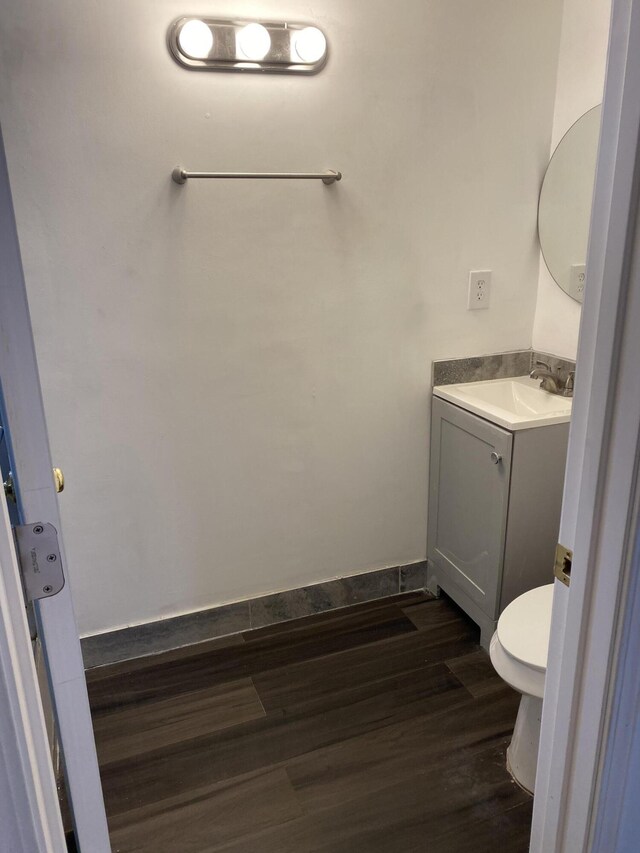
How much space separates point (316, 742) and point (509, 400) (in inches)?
54.3

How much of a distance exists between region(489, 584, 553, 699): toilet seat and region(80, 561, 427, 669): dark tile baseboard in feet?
2.64

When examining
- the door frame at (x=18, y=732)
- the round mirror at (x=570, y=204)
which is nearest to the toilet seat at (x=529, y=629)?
the round mirror at (x=570, y=204)

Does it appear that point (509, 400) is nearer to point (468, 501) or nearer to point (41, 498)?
point (468, 501)

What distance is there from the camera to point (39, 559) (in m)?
0.77

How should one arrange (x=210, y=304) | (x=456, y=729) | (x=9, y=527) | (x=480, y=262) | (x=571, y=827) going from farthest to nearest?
(x=480, y=262), (x=210, y=304), (x=456, y=729), (x=571, y=827), (x=9, y=527)

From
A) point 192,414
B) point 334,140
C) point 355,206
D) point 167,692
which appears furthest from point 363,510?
point 334,140

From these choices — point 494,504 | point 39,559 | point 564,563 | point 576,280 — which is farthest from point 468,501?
point 39,559

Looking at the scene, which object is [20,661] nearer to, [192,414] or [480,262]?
[192,414]

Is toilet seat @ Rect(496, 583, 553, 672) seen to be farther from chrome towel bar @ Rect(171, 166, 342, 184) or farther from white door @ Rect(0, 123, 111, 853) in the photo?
chrome towel bar @ Rect(171, 166, 342, 184)

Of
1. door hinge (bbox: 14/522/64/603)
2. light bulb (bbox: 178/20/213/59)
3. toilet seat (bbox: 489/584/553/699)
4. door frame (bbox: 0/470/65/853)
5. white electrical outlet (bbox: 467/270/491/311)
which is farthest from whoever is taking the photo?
white electrical outlet (bbox: 467/270/491/311)

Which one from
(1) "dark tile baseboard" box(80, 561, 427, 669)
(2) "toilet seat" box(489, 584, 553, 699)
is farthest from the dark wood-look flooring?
(2) "toilet seat" box(489, 584, 553, 699)

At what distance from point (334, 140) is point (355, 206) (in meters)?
0.21

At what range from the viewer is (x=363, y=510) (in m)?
2.43

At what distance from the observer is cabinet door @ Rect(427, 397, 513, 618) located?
2057mm
